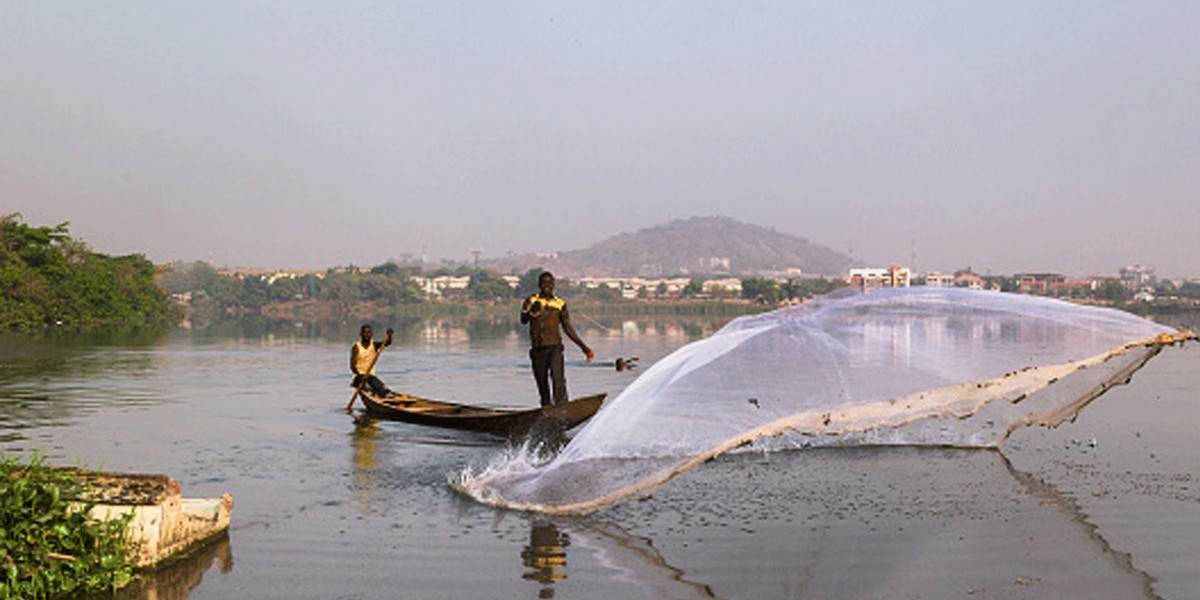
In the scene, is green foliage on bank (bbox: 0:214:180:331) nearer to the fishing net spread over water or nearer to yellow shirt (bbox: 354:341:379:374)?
yellow shirt (bbox: 354:341:379:374)

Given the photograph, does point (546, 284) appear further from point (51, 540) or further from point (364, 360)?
point (51, 540)

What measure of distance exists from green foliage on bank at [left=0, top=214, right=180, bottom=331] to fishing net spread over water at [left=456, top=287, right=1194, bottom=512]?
6001cm

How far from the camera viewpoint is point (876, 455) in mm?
13617

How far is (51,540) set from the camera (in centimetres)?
767

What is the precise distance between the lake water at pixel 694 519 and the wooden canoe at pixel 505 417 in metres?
0.25

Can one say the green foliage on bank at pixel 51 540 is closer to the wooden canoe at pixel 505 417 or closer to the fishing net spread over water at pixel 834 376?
the fishing net spread over water at pixel 834 376

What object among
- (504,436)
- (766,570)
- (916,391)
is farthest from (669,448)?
(504,436)

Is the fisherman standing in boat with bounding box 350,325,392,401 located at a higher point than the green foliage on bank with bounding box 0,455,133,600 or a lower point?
higher

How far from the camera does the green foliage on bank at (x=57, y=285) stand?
214ft

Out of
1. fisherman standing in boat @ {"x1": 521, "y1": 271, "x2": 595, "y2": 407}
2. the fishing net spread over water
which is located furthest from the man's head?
the fishing net spread over water

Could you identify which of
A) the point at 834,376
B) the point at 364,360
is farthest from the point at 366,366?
the point at 834,376

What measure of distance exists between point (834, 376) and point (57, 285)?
72.9m

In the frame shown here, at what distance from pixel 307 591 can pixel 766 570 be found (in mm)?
3259

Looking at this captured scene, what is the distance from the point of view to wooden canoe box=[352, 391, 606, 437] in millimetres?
15672
